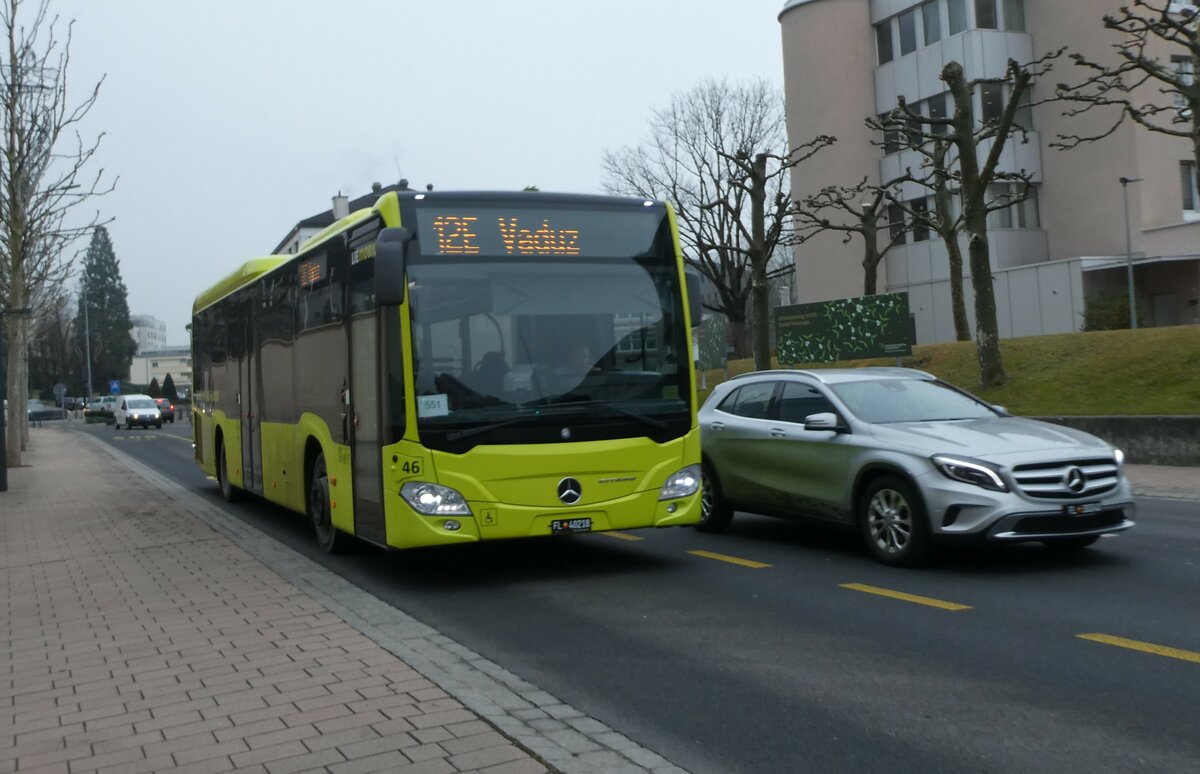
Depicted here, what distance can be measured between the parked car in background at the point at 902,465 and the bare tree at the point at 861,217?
22794 mm

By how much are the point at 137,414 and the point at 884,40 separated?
130 ft

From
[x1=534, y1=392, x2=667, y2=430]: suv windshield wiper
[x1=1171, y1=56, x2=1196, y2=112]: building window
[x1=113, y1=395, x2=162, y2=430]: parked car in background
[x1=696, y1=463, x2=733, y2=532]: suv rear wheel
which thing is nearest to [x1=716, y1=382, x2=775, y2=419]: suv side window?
[x1=696, y1=463, x2=733, y2=532]: suv rear wheel

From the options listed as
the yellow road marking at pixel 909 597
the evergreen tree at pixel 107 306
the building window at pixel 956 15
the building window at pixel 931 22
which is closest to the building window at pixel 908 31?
the building window at pixel 931 22

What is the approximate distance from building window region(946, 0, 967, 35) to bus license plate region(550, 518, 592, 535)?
3893 centimetres

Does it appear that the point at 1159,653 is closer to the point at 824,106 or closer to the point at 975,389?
the point at 975,389

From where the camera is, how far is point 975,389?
A: 83.0 ft

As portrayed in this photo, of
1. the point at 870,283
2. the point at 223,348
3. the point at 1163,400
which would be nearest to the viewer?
the point at 223,348

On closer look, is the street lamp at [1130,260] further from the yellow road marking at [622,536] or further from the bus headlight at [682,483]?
the bus headlight at [682,483]

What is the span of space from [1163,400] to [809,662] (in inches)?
647

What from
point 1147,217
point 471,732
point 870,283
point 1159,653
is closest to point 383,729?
point 471,732

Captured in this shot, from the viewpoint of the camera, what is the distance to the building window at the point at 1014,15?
43625mm

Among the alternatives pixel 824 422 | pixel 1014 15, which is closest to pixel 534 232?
pixel 824 422

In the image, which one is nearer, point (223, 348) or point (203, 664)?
point (203, 664)

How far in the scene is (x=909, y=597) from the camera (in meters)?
8.16
